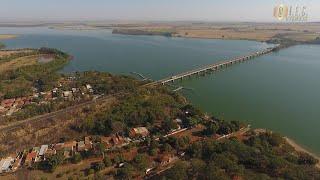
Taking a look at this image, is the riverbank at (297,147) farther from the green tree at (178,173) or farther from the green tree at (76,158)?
the green tree at (76,158)

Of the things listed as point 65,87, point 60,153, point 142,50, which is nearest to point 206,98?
point 65,87

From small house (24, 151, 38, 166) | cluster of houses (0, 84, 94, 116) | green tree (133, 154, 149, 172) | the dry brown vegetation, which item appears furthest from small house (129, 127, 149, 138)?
the dry brown vegetation

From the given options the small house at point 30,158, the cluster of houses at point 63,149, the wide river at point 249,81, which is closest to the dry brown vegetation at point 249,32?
the wide river at point 249,81

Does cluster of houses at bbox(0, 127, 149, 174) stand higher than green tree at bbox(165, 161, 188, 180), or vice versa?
green tree at bbox(165, 161, 188, 180)

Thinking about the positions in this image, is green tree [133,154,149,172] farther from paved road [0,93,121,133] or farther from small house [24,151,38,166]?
paved road [0,93,121,133]

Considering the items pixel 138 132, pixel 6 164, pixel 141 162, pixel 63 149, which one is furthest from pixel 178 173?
pixel 6 164

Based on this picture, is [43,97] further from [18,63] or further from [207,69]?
[207,69]

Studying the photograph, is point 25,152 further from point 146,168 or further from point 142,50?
point 142,50
